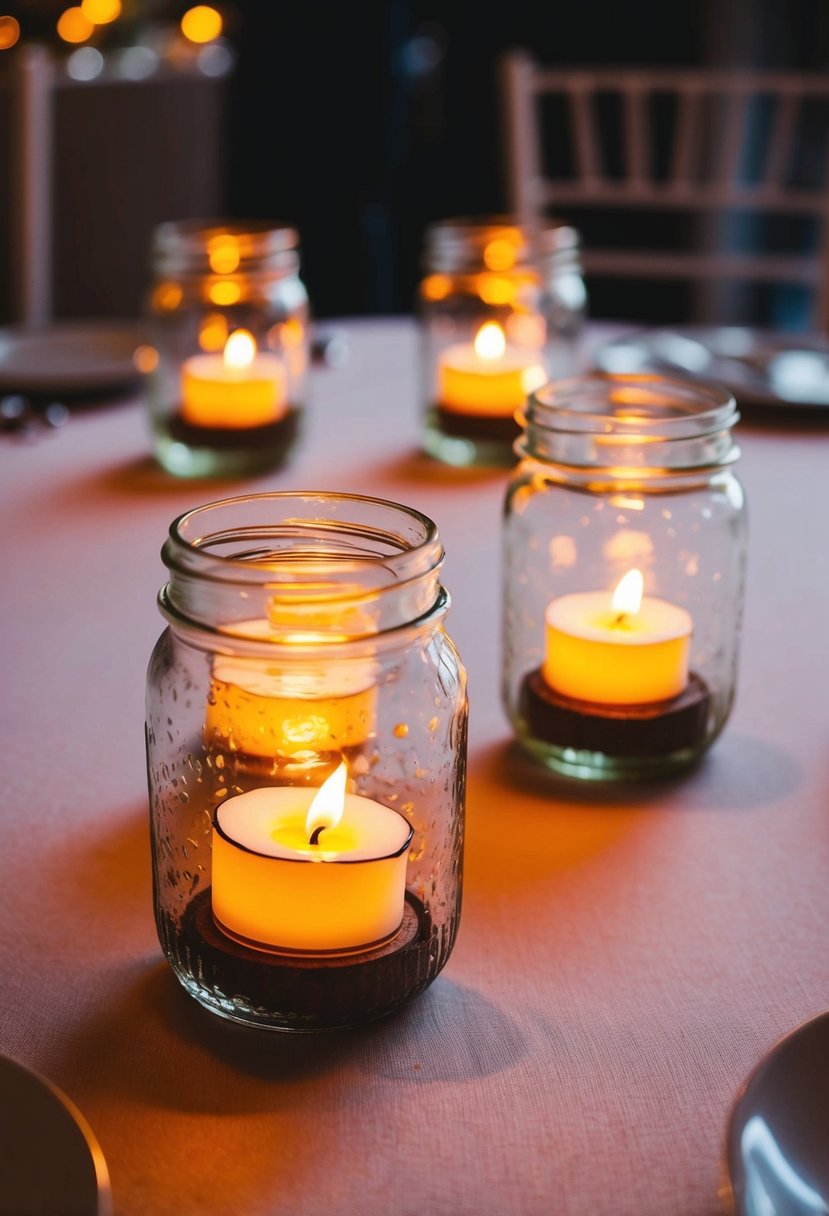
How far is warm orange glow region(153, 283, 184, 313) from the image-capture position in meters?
1.21

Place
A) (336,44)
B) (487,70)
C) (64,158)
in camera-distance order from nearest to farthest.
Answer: (64,158) < (336,44) < (487,70)

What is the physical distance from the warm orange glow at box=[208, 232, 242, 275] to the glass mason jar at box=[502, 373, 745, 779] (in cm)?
48

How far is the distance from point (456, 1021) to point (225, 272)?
826 mm

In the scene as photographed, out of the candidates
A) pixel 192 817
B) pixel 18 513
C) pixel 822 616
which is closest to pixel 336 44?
pixel 18 513

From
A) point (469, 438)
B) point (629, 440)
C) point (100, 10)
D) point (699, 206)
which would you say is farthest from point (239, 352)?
point (100, 10)

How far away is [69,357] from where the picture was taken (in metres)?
1.47

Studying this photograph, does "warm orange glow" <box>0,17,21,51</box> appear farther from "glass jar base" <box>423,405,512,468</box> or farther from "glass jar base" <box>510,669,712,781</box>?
"glass jar base" <box>510,669,712,781</box>

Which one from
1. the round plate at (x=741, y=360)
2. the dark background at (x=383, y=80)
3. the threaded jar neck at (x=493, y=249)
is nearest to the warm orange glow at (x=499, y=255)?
the threaded jar neck at (x=493, y=249)

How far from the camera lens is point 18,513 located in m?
1.12

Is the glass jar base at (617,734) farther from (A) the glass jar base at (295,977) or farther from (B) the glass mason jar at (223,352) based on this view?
(B) the glass mason jar at (223,352)

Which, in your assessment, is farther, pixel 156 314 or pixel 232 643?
pixel 156 314

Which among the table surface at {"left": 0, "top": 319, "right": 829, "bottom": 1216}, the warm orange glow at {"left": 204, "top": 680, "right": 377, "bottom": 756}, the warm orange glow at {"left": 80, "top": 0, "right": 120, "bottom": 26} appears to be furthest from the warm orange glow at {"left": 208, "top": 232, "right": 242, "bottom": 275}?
the warm orange glow at {"left": 80, "top": 0, "right": 120, "bottom": 26}

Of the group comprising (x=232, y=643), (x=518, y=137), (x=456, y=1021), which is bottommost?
(x=456, y=1021)

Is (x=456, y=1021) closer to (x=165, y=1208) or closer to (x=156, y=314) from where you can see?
(x=165, y=1208)
